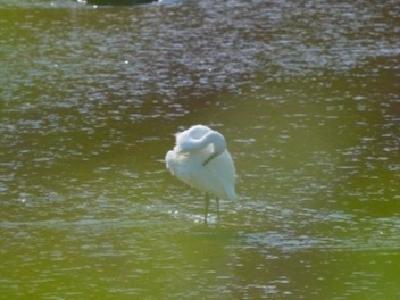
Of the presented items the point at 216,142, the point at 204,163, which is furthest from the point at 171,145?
the point at 216,142

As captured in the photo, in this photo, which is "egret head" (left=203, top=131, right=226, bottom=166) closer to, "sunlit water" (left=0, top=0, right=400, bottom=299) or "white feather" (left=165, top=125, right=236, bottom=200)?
"white feather" (left=165, top=125, right=236, bottom=200)

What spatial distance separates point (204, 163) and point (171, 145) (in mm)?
2647

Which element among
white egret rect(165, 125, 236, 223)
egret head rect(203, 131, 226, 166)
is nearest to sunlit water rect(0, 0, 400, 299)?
white egret rect(165, 125, 236, 223)

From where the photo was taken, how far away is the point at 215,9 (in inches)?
911

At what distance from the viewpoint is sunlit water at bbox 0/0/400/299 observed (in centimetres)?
917

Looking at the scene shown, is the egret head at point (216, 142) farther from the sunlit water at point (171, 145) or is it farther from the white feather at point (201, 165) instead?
the sunlit water at point (171, 145)

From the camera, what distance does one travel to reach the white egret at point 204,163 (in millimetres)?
10539

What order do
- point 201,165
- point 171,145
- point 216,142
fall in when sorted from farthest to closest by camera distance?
point 171,145, point 201,165, point 216,142

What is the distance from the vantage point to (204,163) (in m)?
10.7

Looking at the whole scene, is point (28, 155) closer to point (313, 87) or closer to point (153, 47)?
point (313, 87)

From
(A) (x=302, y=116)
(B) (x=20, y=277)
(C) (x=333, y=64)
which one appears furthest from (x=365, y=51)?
(B) (x=20, y=277)

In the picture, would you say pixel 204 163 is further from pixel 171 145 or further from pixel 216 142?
pixel 171 145

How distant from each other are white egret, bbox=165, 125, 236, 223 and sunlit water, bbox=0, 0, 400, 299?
24 centimetres

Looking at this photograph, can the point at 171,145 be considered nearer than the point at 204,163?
No
